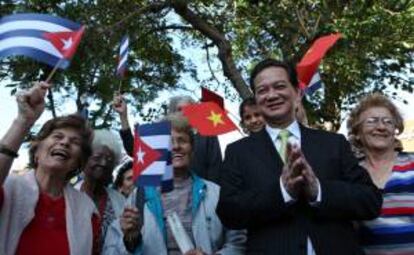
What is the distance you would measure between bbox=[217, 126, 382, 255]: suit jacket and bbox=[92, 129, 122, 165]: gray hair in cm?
153

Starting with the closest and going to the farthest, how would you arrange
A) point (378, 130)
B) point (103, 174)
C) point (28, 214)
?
point (28, 214), point (378, 130), point (103, 174)

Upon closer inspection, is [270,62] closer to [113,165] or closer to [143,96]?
[113,165]

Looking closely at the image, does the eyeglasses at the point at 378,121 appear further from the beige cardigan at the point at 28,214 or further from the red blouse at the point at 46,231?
the red blouse at the point at 46,231

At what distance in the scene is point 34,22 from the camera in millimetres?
4105

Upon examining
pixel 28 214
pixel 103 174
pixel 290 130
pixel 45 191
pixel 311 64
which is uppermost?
pixel 311 64

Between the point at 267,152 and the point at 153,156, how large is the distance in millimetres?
665

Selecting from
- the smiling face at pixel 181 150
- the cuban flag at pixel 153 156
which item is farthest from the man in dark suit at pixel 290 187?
the smiling face at pixel 181 150

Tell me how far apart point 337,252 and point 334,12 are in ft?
32.1

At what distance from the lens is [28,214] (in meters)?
3.30

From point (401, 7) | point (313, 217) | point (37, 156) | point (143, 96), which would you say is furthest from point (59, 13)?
point (313, 217)

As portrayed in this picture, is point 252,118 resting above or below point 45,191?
above

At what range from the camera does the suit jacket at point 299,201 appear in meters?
3.08

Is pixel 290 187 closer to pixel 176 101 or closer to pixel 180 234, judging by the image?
pixel 180 234

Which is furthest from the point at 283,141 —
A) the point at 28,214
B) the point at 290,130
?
the point at 28,214
